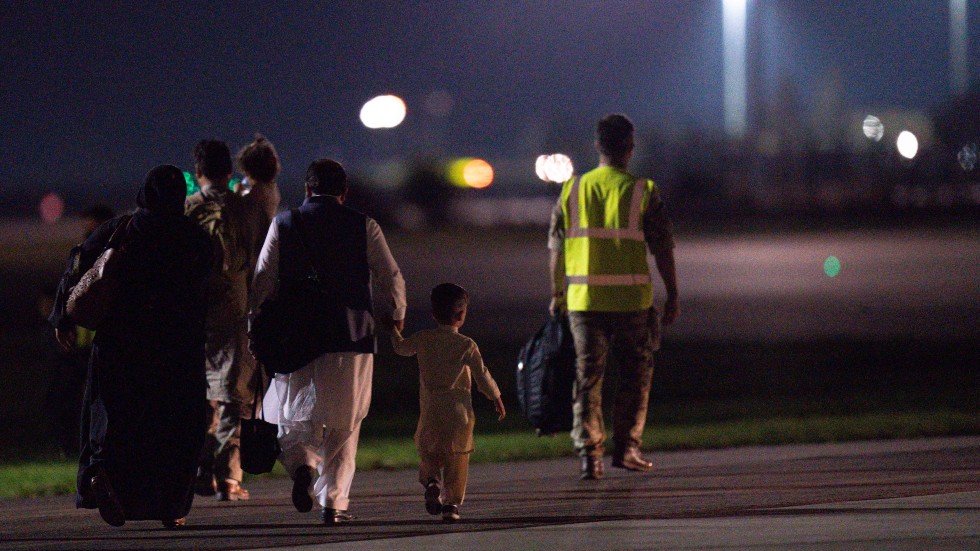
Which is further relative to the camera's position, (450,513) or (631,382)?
(631,382)

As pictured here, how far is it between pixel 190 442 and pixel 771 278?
85.1 ft

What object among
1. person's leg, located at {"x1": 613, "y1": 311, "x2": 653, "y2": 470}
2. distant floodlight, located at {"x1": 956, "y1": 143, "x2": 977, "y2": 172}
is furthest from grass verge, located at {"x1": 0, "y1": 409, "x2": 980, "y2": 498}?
distant floodlight, located at {"x1": 956, "y1": 143, "x2": 977, "y2": 172}

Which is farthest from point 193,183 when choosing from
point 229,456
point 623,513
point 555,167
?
point 555,167

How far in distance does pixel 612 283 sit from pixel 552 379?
642mm

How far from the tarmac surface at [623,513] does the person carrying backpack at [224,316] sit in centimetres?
20

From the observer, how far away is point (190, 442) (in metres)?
7.02

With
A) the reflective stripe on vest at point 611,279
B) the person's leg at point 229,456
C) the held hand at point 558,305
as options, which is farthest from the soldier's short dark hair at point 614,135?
the person's leg at point 229,456

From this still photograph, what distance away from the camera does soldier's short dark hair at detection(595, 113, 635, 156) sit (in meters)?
8.86

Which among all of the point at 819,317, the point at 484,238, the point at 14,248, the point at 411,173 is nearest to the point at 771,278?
the point at 819,317

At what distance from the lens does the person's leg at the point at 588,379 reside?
28.6 feet

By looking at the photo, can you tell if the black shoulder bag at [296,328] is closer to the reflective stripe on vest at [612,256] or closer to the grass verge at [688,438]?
the reflective stripe on vest at [612,256]

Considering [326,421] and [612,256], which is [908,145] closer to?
[612,256]

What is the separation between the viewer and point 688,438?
11.0m

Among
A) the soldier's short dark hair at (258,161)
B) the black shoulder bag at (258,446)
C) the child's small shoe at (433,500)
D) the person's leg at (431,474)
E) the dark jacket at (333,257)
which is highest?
the soldier's short dark hair at (258,161)
